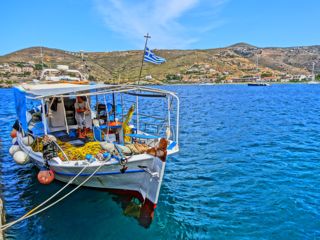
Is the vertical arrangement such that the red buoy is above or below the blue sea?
above

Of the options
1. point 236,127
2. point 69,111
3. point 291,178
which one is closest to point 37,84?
point 69,111

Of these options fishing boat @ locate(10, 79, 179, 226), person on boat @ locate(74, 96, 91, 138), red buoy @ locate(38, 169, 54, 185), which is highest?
person on boat @ locate(74, 96, 91, 138)

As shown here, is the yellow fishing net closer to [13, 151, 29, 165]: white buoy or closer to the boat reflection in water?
the boat reflection in water

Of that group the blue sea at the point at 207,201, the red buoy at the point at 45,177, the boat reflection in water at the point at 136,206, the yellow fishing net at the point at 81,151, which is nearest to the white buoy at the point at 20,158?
the blue sea at the point at 207,201

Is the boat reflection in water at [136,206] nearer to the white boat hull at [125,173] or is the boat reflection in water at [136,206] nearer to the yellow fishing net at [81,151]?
the white boat hull at [125,173]

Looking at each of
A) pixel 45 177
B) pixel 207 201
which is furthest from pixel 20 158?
pixel 207 201

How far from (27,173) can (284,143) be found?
17.6 m

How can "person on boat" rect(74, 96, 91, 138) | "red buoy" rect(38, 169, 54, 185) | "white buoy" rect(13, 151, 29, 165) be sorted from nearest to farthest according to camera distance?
"red buoy" rect(38, 169, 54, 185) < "white buoy" rect(13, 151, 29, 165) < "person on boat" rect(74, 96, 91, 138)

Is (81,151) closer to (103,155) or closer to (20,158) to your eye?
(103,155)

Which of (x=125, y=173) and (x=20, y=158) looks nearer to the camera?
(x=125, y=173)

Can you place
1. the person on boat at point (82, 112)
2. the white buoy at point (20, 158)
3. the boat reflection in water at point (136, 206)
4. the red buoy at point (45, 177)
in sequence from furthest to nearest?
the person on boat at point (82, 112)
the white buoy at point (20, 158)
the red buoy at point (45, 177)
the boat reflection in water at point (136, 206)

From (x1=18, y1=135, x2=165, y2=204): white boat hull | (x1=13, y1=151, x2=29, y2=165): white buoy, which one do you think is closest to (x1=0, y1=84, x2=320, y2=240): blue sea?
(x1=18, y1=135, x2=165, y2=204): white boat hull

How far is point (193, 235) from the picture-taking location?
371 inches

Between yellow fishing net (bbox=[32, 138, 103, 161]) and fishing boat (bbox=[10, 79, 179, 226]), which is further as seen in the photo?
yellow fishing net (bbox=[32, 138, 103, 161])
